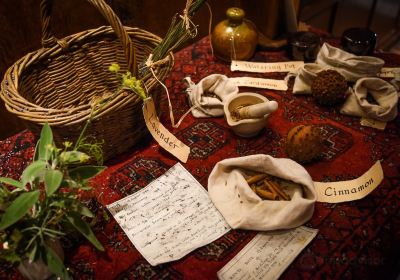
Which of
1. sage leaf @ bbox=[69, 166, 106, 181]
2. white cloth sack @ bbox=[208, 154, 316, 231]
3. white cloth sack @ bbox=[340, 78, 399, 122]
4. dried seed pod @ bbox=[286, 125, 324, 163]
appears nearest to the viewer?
sage leaf @ bbox=[69, 166, 106, 181]

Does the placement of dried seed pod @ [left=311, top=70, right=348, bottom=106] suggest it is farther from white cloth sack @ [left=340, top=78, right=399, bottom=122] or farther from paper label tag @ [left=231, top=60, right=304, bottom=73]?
paper label tag @ [left=231, top=60, right=304, bottom=73]

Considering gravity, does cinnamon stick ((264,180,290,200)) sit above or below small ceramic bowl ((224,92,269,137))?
below

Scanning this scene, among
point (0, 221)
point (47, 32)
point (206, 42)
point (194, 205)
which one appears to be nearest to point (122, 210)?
point (194, 205)

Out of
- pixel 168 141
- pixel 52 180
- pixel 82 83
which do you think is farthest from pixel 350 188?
pixel 82 83

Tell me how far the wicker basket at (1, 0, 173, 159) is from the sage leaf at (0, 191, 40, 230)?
250 millimetres

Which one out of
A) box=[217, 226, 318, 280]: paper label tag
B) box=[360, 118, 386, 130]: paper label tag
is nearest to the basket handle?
box=[217, 226, 318, 280]: paper label tag

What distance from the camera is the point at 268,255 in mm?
765

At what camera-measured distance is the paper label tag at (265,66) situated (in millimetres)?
1305

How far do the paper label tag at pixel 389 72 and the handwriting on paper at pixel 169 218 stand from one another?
31.7 inches

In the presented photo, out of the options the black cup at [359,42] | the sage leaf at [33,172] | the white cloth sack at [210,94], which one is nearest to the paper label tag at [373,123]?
the black cup at [359,42]

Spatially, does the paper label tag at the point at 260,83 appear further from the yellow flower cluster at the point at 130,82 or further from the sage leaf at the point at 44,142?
the sage leaf at the point at 44,142

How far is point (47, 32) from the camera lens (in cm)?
104

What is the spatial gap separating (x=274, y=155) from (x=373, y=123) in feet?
1.16

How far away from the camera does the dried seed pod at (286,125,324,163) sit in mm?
923
